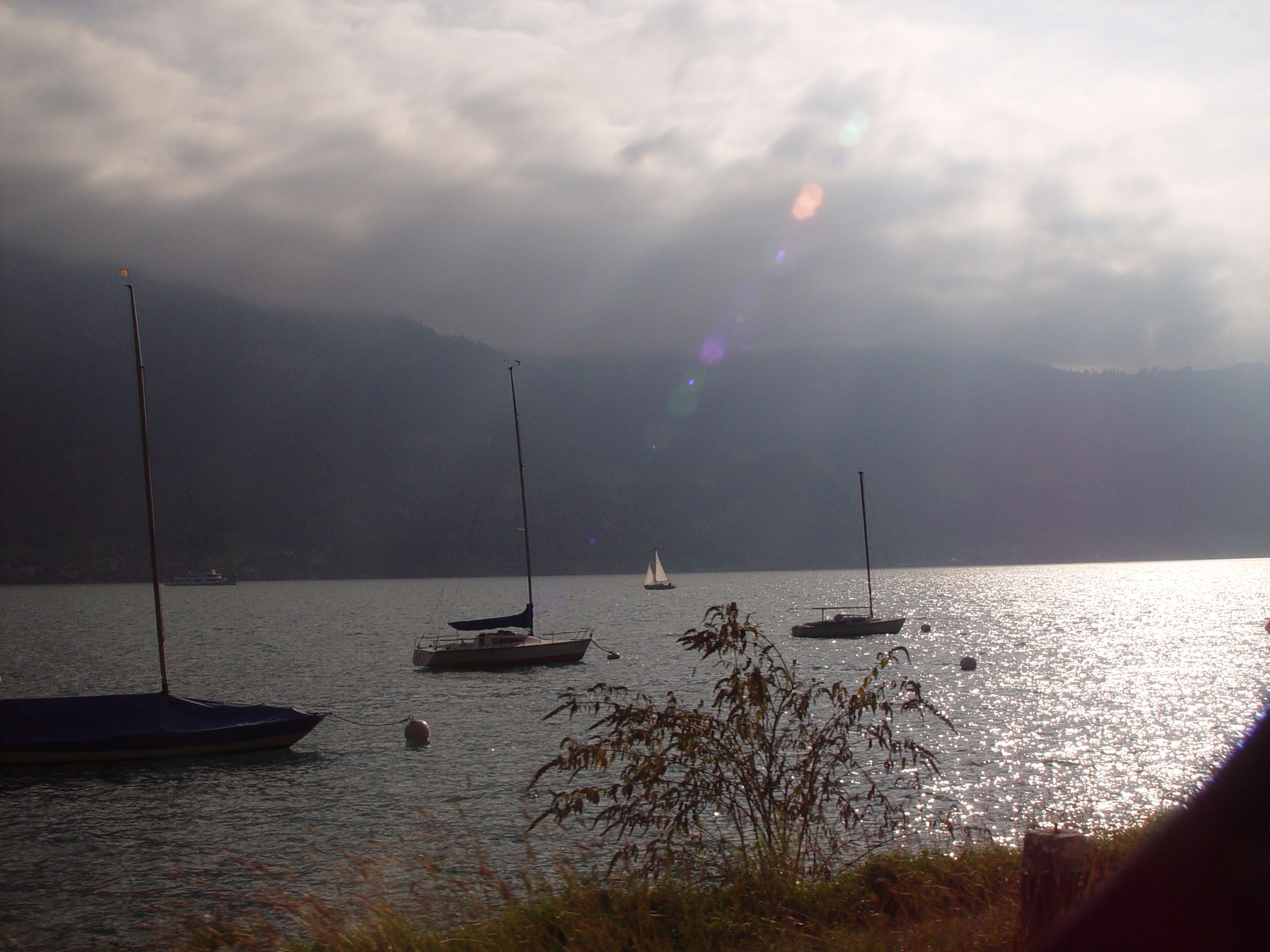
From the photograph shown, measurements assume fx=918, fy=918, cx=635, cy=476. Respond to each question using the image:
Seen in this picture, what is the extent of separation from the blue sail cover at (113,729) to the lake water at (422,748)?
0.90 metres

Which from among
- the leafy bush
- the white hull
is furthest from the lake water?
the leafy bush

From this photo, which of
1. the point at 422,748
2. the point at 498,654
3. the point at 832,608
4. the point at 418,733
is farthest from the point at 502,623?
the point at 832,608

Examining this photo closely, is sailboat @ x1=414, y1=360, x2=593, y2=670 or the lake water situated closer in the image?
the lake water

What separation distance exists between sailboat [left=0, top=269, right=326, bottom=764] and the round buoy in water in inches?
255

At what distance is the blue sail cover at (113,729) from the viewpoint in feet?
99.1

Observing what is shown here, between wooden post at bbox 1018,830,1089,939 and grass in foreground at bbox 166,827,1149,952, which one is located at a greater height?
wooden post at bbox 1018,830,1089,939

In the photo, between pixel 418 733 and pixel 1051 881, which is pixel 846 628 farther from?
pixel 1051 881

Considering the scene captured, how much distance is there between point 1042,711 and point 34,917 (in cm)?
4097

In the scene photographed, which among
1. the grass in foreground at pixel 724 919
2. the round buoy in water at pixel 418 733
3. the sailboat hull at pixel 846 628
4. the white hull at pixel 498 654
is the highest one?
the grass in foreground at pixel 724 919

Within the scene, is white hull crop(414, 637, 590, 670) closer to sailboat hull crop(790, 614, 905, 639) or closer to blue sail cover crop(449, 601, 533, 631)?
blue sail cover crop(449, 601, 533, 631)

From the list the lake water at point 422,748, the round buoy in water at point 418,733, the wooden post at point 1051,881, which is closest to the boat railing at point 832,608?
the lake water at point 422,748

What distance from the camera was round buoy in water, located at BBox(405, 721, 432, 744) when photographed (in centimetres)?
3591

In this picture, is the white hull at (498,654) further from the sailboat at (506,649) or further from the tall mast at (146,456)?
the tall mast at (146,456)

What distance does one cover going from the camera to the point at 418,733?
35.9m
